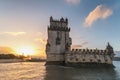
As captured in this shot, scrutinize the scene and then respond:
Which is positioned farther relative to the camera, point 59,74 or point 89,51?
point 89,51

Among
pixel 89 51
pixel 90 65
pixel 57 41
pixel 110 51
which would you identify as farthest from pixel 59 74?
pixel 110 51

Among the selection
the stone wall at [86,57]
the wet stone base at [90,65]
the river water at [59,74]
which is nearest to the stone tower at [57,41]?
the stone wall at [86,57]

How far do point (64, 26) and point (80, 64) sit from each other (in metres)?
15.3

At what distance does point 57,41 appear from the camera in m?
66.0

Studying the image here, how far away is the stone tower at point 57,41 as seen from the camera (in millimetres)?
64875

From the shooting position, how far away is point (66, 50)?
64.9 metres

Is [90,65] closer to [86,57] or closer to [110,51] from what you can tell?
[86,57]

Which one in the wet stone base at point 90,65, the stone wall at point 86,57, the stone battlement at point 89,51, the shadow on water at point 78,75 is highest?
the stone battlement at point 89,51

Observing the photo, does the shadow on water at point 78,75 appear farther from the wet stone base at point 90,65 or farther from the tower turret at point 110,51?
the tower turret at point 110,51

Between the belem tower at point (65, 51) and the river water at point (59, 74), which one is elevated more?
the belem tower at point (65, 51)

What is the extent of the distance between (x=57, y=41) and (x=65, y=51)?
4861mm

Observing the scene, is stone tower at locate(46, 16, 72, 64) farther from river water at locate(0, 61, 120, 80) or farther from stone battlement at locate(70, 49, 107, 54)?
river water at locate(0, 61, 120, 80)

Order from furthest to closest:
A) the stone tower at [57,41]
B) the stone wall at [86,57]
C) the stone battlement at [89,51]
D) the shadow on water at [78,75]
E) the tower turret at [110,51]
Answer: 1. the stone tower at [57,41]
2. the tower turret at [110,51]
3. the stone battlement at [89,51]
4. the stone wall at [86,57]
5. the shadow on water at [78,75]

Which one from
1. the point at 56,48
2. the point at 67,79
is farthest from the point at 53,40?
the point at 67,79
